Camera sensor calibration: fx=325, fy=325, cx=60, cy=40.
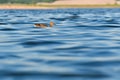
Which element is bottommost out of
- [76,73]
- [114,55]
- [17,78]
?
[17,78]

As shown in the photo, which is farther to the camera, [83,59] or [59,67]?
[83,59]

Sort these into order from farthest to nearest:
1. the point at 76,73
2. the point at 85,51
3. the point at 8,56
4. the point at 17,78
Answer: the point at 85,51
the point at 8,56
the point at 76,73
the point at 17,78

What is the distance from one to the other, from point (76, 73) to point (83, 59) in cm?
183

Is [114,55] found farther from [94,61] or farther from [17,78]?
[17,78]

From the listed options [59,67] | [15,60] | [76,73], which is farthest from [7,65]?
[76,73]

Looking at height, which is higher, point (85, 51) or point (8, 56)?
point (85, 51)

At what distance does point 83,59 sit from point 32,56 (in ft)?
5.76

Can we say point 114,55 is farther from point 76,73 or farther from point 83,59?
point 76,73

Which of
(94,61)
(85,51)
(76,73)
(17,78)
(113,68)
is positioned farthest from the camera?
(85,51)

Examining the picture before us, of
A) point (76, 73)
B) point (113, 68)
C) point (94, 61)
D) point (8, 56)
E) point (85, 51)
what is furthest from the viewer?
point (85, 51)

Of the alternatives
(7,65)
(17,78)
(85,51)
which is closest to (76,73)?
(17,78)

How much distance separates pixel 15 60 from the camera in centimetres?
986

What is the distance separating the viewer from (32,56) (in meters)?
10.6

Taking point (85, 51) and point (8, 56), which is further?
point (85, 51)
